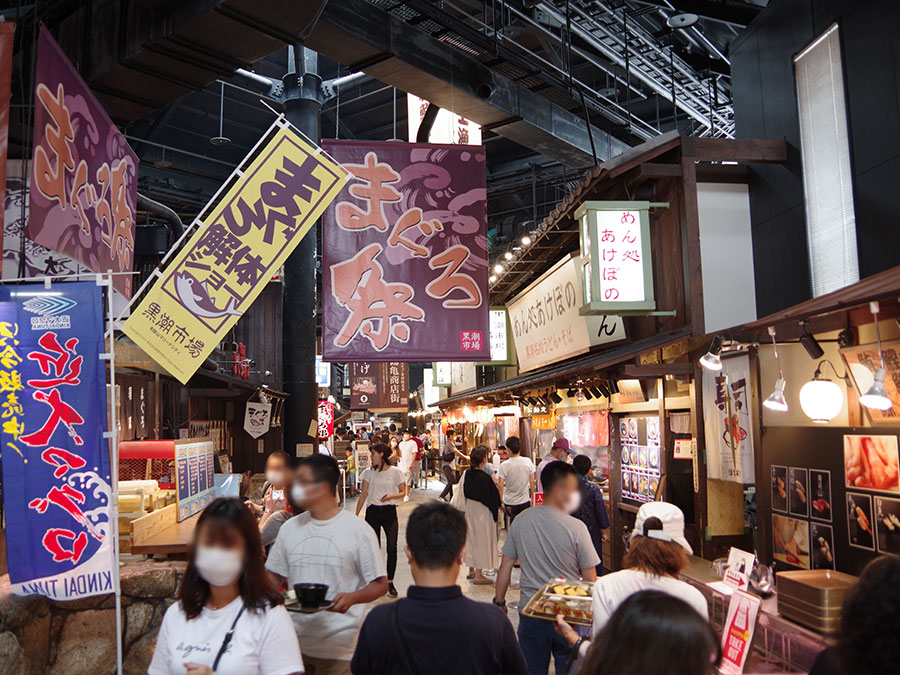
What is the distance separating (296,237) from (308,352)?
7.37 m

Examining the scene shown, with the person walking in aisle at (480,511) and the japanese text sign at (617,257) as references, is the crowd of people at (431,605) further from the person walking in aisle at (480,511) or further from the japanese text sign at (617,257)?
the person walking in aisle at (480,511)

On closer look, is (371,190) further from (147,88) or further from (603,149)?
(603,149)

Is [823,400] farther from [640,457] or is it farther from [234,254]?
[640,457]

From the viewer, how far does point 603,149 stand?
43.9ft

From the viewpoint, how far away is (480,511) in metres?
11.2

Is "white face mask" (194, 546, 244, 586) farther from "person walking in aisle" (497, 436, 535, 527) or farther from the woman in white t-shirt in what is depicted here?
"person walking in aisle" (497, 436, 535, 527)

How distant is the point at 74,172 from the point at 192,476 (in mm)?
4072

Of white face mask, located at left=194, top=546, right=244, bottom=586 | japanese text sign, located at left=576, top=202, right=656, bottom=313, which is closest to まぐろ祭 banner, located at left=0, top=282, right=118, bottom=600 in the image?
white face mask, located at left=194, top=546, right=244, bottom=586

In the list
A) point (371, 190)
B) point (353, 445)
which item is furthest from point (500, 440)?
point (371, 190)

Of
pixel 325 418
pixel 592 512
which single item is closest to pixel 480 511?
pixel 592 512

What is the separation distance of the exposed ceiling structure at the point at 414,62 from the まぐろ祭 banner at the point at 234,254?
1.41 meters

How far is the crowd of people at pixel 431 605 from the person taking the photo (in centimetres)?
205

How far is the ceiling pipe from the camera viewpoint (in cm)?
1617

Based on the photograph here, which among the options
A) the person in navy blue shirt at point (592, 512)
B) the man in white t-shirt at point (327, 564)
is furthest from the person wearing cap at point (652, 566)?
the person in navy blue shirt at point (592, 512)
